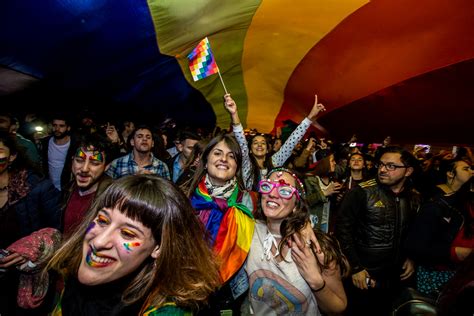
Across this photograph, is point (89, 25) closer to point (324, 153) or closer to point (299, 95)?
point (324, 153)

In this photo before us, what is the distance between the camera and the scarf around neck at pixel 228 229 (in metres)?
1.90

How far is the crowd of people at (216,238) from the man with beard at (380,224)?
12 mm

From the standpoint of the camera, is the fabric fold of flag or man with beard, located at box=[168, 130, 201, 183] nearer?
the fabric fold of flag

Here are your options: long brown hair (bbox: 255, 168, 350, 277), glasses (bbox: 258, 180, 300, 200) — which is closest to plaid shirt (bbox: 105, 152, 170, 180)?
glasses (bbox: 258, 180, 300, 200)

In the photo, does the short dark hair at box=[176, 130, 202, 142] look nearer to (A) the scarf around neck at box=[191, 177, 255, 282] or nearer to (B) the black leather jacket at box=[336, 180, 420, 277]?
(A) the scarf around neck at box=[191, 177, 255, 282]

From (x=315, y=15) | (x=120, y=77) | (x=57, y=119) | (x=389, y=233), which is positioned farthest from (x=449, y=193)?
(x=120, y=77)

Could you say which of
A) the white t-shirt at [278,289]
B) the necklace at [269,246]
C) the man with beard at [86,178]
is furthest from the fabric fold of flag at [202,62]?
the white t-shirt at [278,289]

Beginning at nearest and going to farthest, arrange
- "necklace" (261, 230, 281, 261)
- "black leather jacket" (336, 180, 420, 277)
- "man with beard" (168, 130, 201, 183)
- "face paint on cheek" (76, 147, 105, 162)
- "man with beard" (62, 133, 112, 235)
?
"necklace" (261, 230, 281, 261), "man with beard" (62, 133, 112, 235), "face paint on cheek" (76, 147, 105, 162), "black leather jacket" (336, 180, 420, 277), "man with beard" (168, 130, 201, 183)

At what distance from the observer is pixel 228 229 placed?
6.54 ft

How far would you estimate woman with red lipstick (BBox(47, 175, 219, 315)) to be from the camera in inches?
48.3

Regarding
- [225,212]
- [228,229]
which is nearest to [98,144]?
[225,212]

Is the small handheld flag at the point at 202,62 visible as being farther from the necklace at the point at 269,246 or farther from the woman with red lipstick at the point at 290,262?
the necklace at the point at 269,246

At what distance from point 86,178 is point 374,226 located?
2.74 meters

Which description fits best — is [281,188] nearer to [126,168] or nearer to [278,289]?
[278,289]
